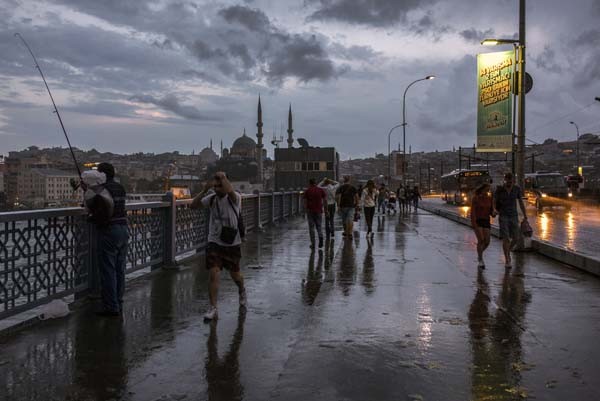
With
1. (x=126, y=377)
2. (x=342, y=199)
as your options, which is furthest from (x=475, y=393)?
(x=342, y=199)

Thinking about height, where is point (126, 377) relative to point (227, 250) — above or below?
below

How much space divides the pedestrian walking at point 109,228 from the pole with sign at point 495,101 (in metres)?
11.4

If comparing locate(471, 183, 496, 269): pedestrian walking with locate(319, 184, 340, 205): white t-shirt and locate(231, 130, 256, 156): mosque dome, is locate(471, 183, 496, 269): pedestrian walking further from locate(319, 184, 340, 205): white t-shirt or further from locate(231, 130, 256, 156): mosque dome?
locate(231, 130, 256, 156): mosque dome

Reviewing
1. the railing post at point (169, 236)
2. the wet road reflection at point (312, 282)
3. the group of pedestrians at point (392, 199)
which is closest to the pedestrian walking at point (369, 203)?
the wet road reflection at point (312, 282)

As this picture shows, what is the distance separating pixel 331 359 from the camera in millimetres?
4875

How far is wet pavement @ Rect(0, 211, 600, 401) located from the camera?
13.7 ft

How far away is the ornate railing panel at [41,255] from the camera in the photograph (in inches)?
222

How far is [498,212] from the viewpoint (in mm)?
11031

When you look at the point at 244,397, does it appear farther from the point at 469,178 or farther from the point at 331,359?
the point at 469,178

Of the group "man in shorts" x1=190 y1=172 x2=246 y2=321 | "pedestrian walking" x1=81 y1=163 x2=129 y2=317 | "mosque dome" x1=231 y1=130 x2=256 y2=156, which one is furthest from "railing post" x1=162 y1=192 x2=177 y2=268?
"mosque dome" x1=231 y1=130 x2=256 y2=156

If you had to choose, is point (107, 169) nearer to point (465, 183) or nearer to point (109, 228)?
point (109, 228)

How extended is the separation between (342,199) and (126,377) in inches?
440

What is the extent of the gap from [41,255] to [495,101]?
1273 cm

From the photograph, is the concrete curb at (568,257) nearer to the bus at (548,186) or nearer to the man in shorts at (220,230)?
the man in shorts at (220,230)
